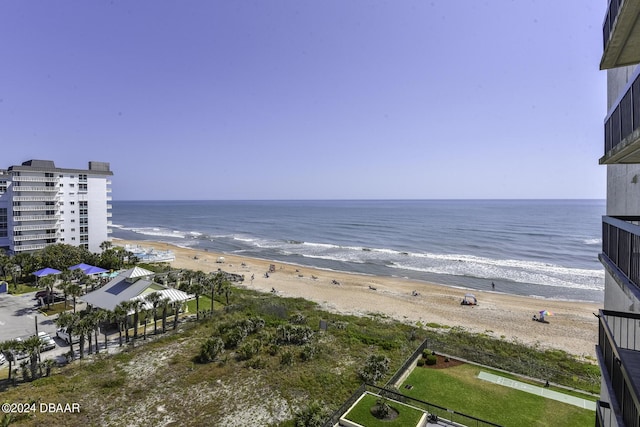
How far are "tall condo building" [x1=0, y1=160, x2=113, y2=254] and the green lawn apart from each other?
56234 millimetres

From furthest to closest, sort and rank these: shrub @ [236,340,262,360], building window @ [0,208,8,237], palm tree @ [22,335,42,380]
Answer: building window @ [0,208,8,237], shrub @ [236,340,262,360], palm tree @ [22,335,42,380]

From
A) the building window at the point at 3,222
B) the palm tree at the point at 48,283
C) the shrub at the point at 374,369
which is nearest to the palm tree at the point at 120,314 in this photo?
the palm tree at the point at 48,283

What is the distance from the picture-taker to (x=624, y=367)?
5961 mm

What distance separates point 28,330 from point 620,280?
113ft

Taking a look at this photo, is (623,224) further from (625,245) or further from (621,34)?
(621,34)

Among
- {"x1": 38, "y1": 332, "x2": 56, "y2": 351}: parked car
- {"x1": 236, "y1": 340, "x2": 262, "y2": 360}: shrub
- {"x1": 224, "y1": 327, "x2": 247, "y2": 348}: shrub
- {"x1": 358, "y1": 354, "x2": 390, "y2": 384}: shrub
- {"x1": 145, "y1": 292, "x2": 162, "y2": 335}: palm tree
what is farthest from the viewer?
{"x1": 145, "y1": 292, "x2": 162, "y2": 335}: palm tree

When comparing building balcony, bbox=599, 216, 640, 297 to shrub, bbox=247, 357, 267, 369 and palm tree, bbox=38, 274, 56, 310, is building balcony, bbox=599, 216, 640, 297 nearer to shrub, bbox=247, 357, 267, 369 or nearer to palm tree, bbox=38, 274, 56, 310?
shrub, bbox=247, 357, 267, 369

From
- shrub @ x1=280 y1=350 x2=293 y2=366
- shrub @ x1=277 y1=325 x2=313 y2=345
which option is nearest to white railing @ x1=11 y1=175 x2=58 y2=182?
shrub @ x1=277 y1=325 x2=313 y2=345

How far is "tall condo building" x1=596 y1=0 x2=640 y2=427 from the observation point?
229 inches

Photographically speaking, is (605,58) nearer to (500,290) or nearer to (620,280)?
(620,280)

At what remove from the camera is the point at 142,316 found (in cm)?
2786

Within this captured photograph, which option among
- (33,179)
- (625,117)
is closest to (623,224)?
(625,117)

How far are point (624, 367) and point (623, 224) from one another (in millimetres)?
3091

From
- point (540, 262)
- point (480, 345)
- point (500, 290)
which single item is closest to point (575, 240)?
point (540, 262)
